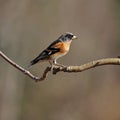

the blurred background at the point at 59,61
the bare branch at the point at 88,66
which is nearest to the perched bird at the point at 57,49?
the bare branch at the point at 88,66

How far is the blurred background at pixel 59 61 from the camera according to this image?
12.6m

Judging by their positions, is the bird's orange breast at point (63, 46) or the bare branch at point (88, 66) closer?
the bare branch at point (88, 66)

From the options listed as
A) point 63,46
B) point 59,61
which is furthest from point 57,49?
point 59,61

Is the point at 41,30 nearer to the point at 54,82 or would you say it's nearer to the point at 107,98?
the point at 54,82

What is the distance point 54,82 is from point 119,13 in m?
3.49

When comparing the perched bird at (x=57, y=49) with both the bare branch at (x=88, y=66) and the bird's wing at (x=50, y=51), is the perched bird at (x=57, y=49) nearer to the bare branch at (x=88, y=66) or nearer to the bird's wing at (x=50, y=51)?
the bird's wing at (x=50, y=51)

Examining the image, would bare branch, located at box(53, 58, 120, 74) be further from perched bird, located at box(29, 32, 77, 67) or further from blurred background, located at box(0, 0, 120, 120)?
blurred background, located at box(0, 0, 120, 120)

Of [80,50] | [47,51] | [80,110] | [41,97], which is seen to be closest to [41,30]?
[80,50]

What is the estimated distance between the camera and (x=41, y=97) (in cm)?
1355

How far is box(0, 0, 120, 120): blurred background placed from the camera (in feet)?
41.4

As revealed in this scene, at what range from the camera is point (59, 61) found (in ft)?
44.7

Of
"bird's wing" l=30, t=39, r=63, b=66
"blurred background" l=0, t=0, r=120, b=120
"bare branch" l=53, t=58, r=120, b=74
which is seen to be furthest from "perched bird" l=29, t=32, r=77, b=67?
"blurred background" l=0, t=0, r=120, b=120

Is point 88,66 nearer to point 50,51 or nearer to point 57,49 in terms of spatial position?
point 50,51

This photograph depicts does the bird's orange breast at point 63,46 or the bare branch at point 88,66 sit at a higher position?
the bird's orange breast at point 63,46
